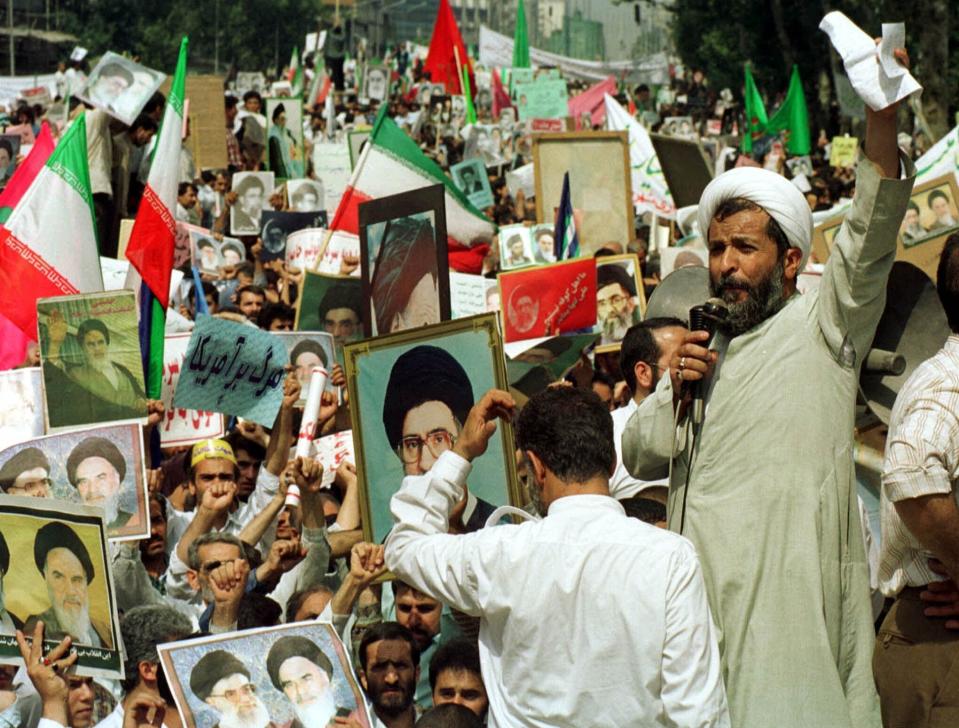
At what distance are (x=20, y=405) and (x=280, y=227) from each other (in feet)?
18.4

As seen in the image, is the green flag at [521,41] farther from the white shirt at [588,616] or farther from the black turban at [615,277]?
the white shirt at [588,616]

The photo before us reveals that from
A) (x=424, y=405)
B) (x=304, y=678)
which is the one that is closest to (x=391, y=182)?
(x=424, y=405)

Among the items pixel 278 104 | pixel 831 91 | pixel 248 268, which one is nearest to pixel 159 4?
pixel 831 91

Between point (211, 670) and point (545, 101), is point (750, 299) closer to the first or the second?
point (211, 670)

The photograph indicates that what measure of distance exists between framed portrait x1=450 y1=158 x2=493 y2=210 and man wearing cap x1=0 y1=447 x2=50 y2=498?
8.10 m

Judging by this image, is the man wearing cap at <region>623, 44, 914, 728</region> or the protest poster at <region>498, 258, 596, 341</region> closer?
the man wearing cap at <region>623, 44, 914, 728</region>

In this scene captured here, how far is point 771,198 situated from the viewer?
360 centimetres

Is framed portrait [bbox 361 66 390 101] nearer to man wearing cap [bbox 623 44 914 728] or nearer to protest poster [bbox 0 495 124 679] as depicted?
protest poster [bbox 0 495 124 679]

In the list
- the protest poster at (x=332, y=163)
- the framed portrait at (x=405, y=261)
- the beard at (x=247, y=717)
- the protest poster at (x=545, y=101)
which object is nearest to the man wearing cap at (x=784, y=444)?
the beard at (x=247, y=717)

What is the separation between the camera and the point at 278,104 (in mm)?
15953

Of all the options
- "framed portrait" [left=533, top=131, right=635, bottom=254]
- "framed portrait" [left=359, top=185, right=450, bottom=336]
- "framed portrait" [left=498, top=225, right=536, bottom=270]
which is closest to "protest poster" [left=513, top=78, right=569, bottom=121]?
"framed portrait" [left=533, top=131, right=635, bottom=254]

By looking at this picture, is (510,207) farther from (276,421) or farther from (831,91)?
(831,91)

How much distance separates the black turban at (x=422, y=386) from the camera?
473 cm

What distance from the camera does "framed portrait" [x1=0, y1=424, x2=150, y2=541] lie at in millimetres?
5133
